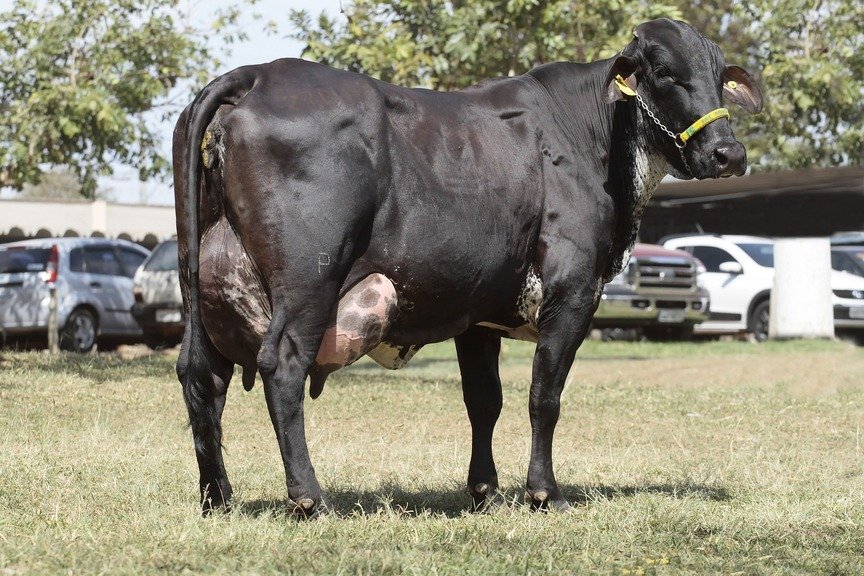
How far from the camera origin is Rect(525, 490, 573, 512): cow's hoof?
21.6ft

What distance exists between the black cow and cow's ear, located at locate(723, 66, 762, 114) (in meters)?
0.01

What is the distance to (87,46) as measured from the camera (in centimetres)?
1758

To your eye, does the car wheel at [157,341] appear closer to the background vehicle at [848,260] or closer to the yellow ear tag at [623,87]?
the background vehicle at [848,260]

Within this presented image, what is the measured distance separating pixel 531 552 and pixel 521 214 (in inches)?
68.7

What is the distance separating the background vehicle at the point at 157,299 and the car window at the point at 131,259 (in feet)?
3.22

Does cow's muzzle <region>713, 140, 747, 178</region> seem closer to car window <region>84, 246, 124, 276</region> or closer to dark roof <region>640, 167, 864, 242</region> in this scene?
car window <region>84, 246, 124, 276</region>

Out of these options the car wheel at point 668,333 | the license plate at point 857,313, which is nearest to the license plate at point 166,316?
the car wheel at point 668,333

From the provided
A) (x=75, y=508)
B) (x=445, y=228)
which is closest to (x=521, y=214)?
(x=445, y=228)

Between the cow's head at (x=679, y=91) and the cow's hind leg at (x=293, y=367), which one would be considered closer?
the cow's hind leg at (x=293, y=367)

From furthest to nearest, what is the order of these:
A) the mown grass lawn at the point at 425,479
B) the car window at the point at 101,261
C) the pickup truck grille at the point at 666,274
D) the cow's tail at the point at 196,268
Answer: the pickup truck grille at the point at 666,274
the car window at the point at 101,261
the cow's tail at the point at 196,268
the mown grass lawn at the point at 425,479

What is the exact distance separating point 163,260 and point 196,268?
1582cm

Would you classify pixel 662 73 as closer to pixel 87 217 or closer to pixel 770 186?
pixel 770 186

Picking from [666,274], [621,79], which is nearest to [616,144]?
[621,79]

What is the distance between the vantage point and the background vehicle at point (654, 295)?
74.2 ft
